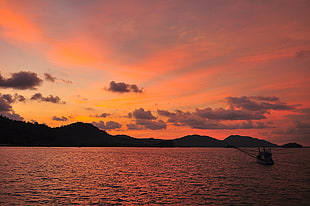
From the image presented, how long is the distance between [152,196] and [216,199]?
42.0 ft

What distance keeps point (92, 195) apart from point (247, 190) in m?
35.7

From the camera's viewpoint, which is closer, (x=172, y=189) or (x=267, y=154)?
(x=172, y=189)

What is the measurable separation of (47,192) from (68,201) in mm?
10686

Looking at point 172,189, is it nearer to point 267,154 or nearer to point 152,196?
point 152,196

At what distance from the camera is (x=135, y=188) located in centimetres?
6069

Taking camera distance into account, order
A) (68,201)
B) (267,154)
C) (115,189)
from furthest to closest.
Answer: (267,154), (115,189), (68,201)

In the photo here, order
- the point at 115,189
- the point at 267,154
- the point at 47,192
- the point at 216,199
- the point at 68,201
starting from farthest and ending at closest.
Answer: the point at 267,154 → the point at 115,189 → the point at 47,192 → the point at 216,199 → the point at 68,201

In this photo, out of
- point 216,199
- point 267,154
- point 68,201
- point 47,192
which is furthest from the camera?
point 267,154

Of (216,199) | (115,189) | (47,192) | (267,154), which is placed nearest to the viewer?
(216,199)

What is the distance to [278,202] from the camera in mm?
48188

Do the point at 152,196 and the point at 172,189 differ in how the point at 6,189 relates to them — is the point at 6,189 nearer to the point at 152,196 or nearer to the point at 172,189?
the point at 152,196

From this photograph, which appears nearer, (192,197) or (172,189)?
(192,197)

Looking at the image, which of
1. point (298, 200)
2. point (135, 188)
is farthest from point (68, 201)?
point (298, 200)

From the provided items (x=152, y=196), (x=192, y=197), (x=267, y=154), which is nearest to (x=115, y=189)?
(x=152, y=196)
